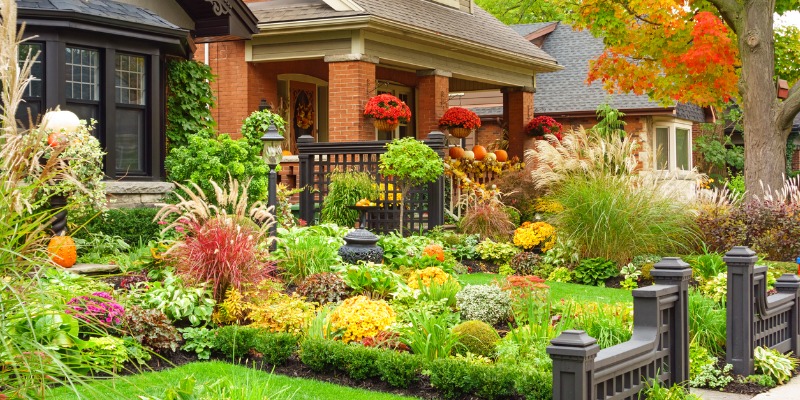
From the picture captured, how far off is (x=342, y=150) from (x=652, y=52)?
740 cm

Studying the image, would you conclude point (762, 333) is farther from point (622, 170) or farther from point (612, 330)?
point (622, 170)

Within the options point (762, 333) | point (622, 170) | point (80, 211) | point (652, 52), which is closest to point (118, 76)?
point (80, 211)

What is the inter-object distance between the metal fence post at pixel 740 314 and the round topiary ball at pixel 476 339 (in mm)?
2135

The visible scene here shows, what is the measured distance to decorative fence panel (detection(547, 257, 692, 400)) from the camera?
5.09 meters

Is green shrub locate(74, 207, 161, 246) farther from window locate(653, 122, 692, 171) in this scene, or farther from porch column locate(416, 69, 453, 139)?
window locate(653, 122, 692, 171)

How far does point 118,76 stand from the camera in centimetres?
1362

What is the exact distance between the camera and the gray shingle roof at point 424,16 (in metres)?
18.5

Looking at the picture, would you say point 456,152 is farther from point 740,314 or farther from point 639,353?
point 639,353

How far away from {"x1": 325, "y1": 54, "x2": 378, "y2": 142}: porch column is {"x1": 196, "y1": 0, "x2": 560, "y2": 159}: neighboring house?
2 centimetres

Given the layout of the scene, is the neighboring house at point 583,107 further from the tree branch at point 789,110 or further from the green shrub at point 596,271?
the green shrub at point 596,271

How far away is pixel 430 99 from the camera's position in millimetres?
20750

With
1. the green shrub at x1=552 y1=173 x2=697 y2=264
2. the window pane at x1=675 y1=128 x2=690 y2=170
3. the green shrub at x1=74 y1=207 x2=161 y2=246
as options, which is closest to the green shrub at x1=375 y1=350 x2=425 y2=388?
the green shrub at x1=74 y1=207 x2=161 y2=246

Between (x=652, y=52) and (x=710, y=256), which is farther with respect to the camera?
(x=652, y=52)

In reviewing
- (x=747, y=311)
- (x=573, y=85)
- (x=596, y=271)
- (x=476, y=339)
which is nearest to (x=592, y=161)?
(x=596, y=271)
